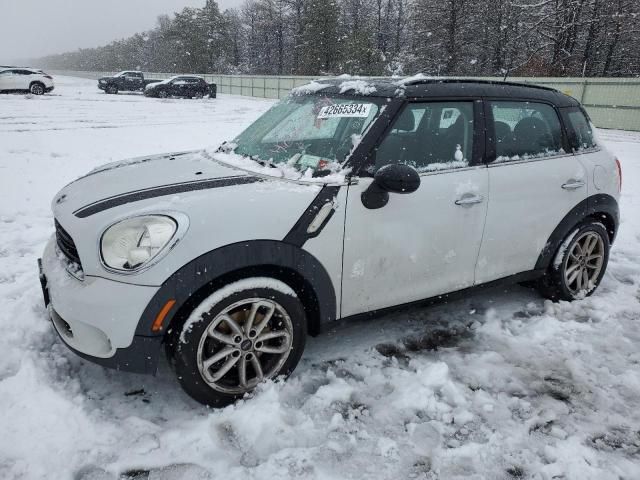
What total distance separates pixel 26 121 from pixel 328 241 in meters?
14.5

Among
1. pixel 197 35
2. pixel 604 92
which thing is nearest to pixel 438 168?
pixel 604 92

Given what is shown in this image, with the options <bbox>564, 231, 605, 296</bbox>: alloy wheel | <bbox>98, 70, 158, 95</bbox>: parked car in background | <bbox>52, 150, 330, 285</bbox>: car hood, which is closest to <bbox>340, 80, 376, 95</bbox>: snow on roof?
<bbox>52, 150, 330, 285</bbox>: car hood

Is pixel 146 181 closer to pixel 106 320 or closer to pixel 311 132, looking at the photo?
pixel 106 320

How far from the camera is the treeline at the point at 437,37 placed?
31016 millimetres

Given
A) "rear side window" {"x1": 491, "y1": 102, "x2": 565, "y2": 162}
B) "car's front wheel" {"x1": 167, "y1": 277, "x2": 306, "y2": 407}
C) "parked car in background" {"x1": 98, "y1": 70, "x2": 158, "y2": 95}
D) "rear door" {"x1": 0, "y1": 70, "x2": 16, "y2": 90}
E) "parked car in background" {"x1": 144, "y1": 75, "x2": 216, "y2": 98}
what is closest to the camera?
"car's front wheel" {"x1": 167, "y1": 277, "x2": 306, "y2": 407}

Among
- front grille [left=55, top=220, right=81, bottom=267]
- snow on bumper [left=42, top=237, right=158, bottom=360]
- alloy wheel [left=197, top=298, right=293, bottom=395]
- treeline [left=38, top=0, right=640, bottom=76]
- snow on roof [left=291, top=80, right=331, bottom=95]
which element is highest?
treeline [left=38, top=0, right=640, bottom=76]

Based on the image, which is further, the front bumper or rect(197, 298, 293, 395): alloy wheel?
rect(197, 298, 293, 395): alloy wheel

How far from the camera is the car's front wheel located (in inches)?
95.8

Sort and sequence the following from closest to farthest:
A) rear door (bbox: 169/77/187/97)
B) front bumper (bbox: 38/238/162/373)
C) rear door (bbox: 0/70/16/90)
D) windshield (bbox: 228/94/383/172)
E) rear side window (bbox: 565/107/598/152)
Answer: front bumper (bbox: 38/238/162/373) → windshield (bbox: 228/94/383/172) → rear side window (bbox: 565/107/598/152) → rear door (bbox: 0/70/16/90) → rear door (bbox: 169/77/187/97)

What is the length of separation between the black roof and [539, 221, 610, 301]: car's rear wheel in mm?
1173

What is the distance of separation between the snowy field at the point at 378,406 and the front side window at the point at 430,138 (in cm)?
126

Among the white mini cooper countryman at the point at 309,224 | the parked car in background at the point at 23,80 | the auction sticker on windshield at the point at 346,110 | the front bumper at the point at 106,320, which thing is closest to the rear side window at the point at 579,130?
the white mini cooper countryman at the point at 309,224

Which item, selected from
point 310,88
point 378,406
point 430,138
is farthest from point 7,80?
point 378,406

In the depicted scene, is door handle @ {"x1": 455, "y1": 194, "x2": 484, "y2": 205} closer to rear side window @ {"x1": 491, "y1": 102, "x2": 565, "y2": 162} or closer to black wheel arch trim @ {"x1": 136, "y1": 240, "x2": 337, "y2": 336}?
rear side window @ {"x1": 491, "y1": 102, "x2": 565, "y2": 162}
